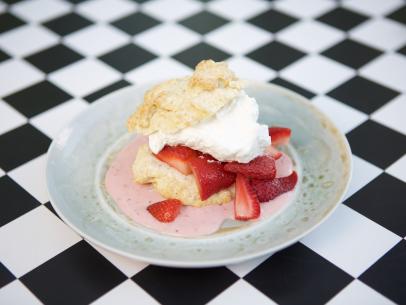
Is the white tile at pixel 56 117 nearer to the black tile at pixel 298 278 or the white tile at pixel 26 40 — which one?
the white tile at pixel 26 40

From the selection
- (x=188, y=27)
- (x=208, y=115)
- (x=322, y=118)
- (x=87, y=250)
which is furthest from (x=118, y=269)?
(x=188, y=27)

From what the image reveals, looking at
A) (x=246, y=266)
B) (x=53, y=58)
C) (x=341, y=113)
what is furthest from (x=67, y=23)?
(x=246, y=266)

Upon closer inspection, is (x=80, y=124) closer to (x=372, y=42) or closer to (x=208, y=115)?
(x=208, y=115)

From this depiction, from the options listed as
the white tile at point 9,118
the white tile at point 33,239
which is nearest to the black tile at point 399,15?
the white tile at point 9,118

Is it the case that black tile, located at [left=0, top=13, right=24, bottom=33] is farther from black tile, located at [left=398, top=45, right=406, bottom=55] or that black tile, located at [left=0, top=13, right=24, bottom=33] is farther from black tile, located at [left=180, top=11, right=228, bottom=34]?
black tile, located at [left=398, top=45, right=406, bottom=55]

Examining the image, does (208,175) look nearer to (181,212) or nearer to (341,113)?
(181,212)

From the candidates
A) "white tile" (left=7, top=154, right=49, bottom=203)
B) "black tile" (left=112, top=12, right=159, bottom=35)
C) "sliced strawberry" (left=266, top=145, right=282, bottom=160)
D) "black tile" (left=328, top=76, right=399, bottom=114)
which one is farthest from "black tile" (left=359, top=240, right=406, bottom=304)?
"black tile" (left=112, top=12, right=159, bottom=35)
